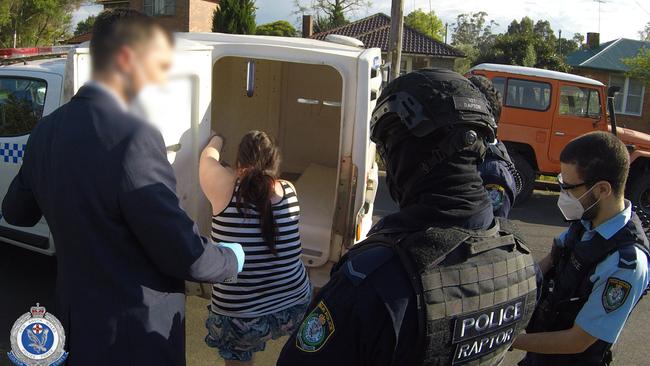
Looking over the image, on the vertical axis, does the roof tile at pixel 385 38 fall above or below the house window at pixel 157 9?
above

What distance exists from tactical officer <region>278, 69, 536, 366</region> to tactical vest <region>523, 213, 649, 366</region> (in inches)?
28.6

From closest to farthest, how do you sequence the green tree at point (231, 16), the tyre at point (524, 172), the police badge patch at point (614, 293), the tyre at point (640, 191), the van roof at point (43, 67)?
the police badge patch at point (614, 293), the van roof at point (43, 67), the tyre at point (640, 191), the tyre at point (524, 172), the green tree at point (231, 16)

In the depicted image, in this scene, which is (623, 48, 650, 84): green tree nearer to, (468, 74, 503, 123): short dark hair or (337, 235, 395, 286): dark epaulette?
(468, 74, 503, 123): short dark hair

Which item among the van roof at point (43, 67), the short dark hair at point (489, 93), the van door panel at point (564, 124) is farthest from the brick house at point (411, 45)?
the short dark hair at point (489, 93)

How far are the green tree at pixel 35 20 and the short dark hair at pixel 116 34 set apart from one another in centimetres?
2074

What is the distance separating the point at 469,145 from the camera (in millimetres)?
1249

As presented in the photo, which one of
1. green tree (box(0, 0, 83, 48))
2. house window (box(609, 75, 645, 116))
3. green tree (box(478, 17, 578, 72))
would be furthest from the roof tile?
green tree (box(0, 0, 83, 48))

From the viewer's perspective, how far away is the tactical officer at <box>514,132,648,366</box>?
189 cm

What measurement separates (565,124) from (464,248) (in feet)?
27.5

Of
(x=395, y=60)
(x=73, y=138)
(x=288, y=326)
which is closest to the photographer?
(x=73, y=138)

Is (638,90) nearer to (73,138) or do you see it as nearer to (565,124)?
(565,124)

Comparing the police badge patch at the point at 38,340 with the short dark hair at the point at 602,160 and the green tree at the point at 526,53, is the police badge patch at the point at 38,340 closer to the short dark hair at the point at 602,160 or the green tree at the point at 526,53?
the short dark hair at the point at 602,160

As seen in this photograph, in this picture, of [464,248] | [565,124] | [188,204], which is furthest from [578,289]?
[565,124]

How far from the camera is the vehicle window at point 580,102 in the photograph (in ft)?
29.1
